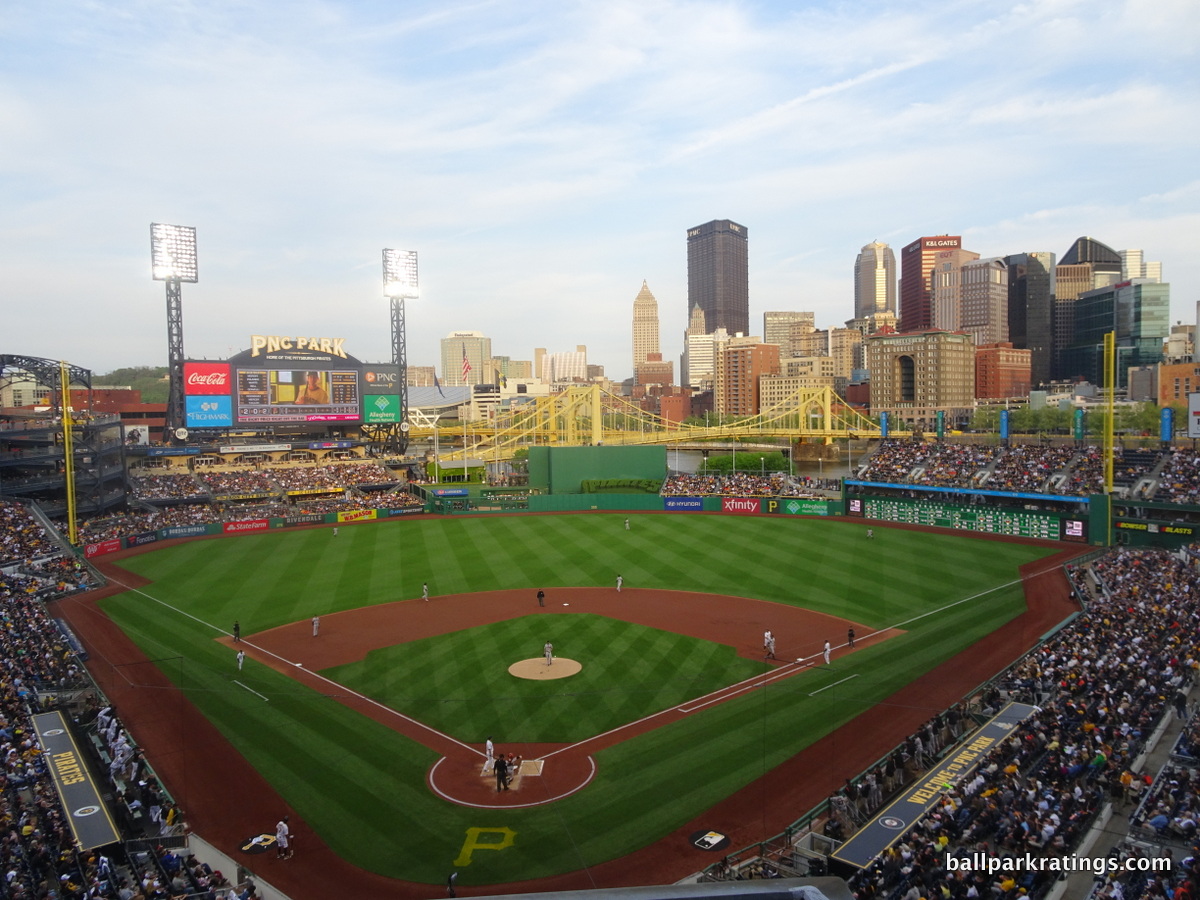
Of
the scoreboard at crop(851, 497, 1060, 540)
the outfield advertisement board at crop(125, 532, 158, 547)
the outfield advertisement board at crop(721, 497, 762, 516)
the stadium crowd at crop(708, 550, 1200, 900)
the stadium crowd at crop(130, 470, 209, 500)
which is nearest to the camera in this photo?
the stadium crowd at crop(708, 550, 1200, 900)

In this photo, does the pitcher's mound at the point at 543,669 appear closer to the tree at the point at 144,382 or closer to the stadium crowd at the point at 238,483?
the stadium crowd at the point at 238,483

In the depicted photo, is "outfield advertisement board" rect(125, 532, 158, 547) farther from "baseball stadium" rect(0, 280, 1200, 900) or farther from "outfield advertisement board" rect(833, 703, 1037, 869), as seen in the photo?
"outfield advertisement board" rect(833, 703, 1037, 869)

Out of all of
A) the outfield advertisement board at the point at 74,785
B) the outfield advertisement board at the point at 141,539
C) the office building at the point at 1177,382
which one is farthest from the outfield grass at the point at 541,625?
the office building at the point at 1177,382

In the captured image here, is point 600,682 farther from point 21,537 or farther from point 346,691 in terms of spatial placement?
point 21,537

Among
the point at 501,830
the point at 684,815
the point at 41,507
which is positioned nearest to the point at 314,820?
the point at 501,830

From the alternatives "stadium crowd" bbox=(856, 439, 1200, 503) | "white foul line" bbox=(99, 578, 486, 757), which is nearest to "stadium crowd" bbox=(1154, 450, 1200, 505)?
"stadium crowd" bbox=(856, 439, 1200, 503)

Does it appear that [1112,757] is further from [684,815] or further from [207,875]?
[207,875]

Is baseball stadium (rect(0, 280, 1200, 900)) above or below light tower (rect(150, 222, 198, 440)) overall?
below
